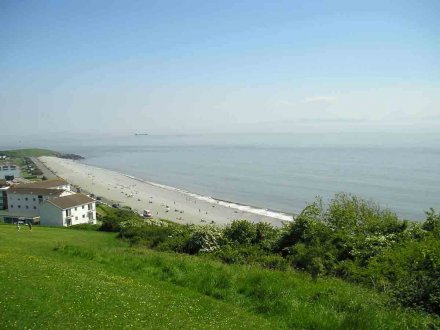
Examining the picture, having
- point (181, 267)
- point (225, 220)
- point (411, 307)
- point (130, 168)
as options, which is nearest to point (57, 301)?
point (181, 267)

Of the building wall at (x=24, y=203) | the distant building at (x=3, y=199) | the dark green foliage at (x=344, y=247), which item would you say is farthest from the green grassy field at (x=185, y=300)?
the distant building at (x=3, y=199)

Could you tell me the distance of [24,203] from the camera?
230ft

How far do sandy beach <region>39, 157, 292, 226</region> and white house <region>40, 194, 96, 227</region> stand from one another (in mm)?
11551

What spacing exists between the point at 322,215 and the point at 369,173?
76.5 m

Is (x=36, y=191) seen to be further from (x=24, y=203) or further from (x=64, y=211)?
(x=64, y=211)

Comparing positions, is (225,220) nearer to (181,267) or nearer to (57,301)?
(181,267)

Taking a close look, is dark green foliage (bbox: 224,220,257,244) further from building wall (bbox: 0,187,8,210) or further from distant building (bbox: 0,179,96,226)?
building wall (bbox: 0,187,8,210)

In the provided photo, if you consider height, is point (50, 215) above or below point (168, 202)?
above

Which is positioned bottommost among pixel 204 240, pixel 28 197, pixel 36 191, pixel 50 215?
pixel 50 215

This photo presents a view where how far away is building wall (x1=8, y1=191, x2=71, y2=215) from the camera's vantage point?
69206mm

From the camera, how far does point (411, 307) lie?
9844 millimetres

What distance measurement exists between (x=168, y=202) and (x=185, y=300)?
2541 inches

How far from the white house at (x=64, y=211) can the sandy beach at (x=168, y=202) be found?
11551mm

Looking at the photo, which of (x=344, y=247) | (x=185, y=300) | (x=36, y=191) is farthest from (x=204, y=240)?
(x=36, y=191)
